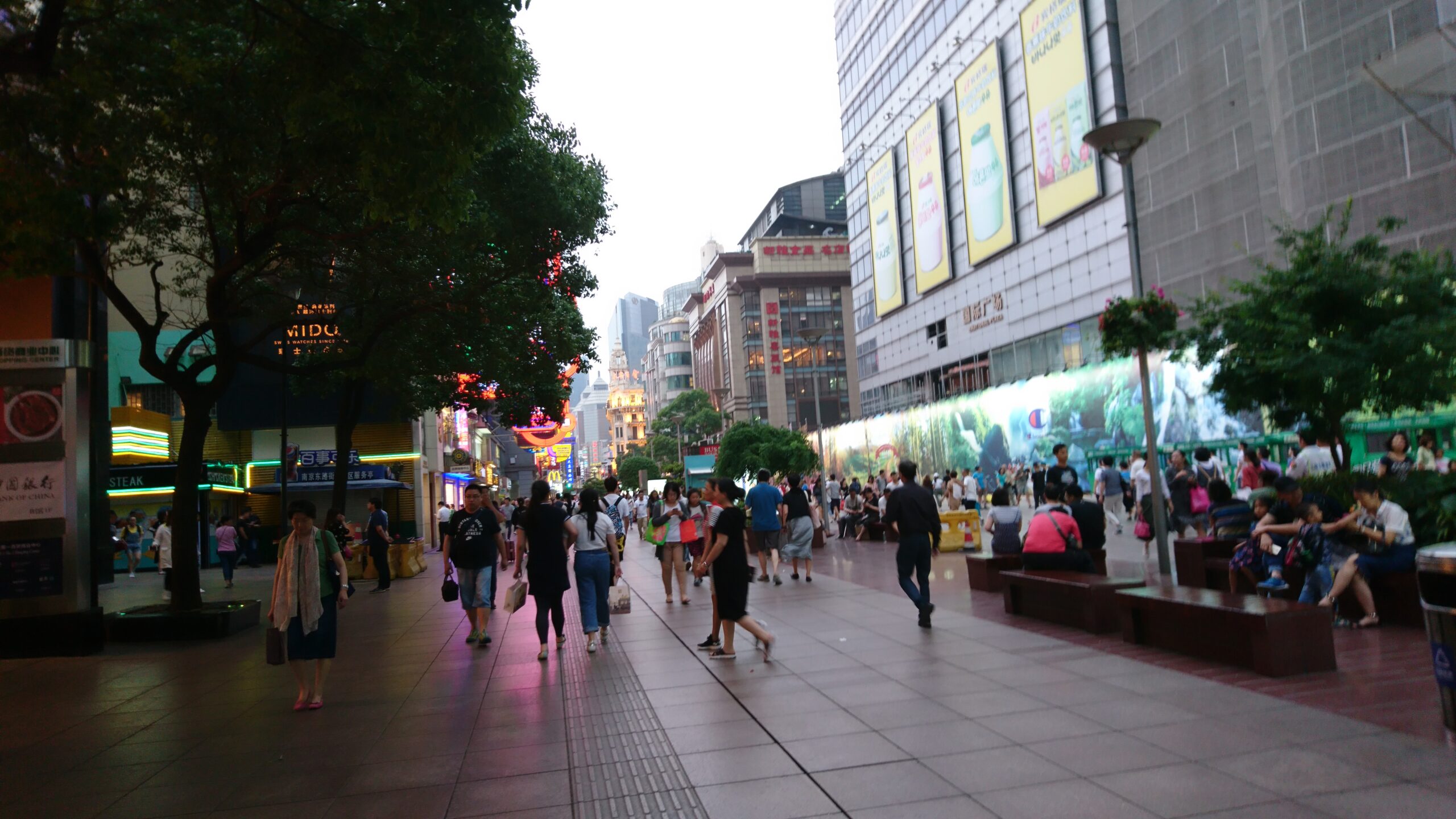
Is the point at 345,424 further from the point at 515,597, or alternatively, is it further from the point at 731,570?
the point at 731,570

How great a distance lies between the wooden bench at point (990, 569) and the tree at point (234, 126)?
747 cm

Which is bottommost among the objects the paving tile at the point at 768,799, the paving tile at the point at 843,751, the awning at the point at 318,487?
the paving tile at the point at 768,799

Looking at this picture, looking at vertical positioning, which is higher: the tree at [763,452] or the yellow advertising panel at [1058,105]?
the yellow advertising panel at [1058,105]

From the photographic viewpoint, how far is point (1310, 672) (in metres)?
6.81

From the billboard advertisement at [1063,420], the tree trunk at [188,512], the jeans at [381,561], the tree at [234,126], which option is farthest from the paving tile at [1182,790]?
the billboard advertisement at [1063,420]

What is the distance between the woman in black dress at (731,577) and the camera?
348 inches

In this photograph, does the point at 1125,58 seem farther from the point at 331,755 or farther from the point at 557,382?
the point at 331,755

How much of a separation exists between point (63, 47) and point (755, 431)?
34396mm

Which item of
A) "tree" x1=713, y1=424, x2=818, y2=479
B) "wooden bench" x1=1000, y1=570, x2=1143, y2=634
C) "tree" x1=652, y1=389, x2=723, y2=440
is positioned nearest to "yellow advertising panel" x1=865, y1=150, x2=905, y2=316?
"tree" x1=713, y1=424, x2=818, y2=479

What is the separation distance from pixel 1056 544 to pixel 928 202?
44.9 meters

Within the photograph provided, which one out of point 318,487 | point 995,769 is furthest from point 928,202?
point 995,769

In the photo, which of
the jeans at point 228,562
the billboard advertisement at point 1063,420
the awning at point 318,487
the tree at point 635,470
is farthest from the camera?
the tree at point 635,470

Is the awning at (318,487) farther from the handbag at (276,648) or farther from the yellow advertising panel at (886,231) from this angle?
the yellow advertising panel at (886,231)

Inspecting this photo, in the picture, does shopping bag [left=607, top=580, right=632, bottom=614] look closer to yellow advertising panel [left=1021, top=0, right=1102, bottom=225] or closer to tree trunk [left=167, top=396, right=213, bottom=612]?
tree trunk [left=167, top=396, right=213, bottom=612]
